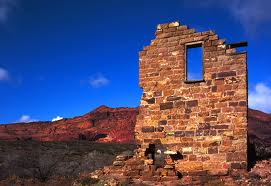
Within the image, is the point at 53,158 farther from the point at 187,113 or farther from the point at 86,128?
the point at 187,113

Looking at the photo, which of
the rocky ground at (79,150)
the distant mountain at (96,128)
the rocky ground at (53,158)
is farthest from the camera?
the distant mountain at (96,128)

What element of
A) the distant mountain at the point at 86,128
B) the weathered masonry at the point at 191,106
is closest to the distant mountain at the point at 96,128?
the distant mountain at the point at 86,128

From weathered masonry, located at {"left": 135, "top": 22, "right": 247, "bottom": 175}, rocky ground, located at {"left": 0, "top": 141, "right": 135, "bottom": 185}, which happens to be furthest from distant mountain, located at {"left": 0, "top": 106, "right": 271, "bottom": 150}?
weathered masonry, located at {"left": 135, "top": 22, "right": 247, "bottom": 175}

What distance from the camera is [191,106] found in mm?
13547

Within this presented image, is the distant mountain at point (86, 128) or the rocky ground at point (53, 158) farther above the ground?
the distant mountain at point (86, 128)

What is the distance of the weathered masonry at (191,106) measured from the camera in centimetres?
1288

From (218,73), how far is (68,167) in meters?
14.2

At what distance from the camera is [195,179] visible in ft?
42.6

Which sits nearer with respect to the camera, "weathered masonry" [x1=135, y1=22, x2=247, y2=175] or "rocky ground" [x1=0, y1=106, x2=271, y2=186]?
"weathered masonry" [x1=135, y1=22, x2=247, y2=175]

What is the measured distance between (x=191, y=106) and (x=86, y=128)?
2856cm

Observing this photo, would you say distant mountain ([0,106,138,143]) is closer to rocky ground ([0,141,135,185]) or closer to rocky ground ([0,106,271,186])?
rocky ground ([0,106,271,186])

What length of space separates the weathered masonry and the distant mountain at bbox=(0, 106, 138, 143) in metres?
23.5

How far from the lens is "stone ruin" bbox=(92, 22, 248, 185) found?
42.2 ft

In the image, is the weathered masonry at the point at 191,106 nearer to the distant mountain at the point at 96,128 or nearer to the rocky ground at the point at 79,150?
the rocky ground at the point at 79,150
